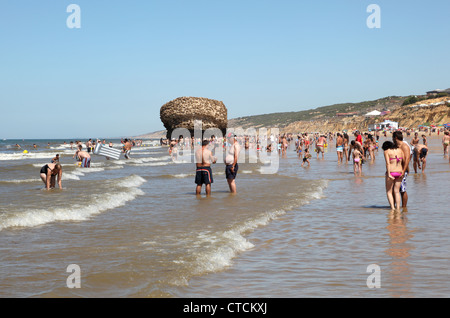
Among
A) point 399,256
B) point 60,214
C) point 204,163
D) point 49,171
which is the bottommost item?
point 399,256

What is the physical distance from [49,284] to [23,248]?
2098mm

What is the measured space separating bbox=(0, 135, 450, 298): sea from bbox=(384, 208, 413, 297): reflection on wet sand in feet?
0.04

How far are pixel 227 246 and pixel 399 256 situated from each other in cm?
231

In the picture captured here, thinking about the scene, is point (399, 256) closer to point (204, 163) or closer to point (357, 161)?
point (204, 163)

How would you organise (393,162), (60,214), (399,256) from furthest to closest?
(60,214) → (393,162) → (399,256)

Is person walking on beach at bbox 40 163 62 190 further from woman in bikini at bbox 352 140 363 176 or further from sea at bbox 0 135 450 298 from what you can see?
woman in bikini at bbox 352 140 363 176

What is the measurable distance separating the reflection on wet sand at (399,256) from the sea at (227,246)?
0.01m

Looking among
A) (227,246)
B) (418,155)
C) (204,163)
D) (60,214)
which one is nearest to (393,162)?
(227,246)

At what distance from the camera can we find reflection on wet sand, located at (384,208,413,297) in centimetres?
486

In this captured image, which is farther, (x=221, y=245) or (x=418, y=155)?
A: (x=418, y=155)

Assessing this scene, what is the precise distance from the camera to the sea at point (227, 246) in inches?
196

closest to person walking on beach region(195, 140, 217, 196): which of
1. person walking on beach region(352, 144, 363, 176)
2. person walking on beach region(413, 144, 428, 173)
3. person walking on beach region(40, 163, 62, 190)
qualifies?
person walking on beach region(40, 163, 62, 190)

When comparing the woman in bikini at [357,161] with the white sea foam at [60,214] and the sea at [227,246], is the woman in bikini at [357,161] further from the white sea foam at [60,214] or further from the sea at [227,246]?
the white sea foam at [60,214]

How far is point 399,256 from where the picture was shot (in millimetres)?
6090
